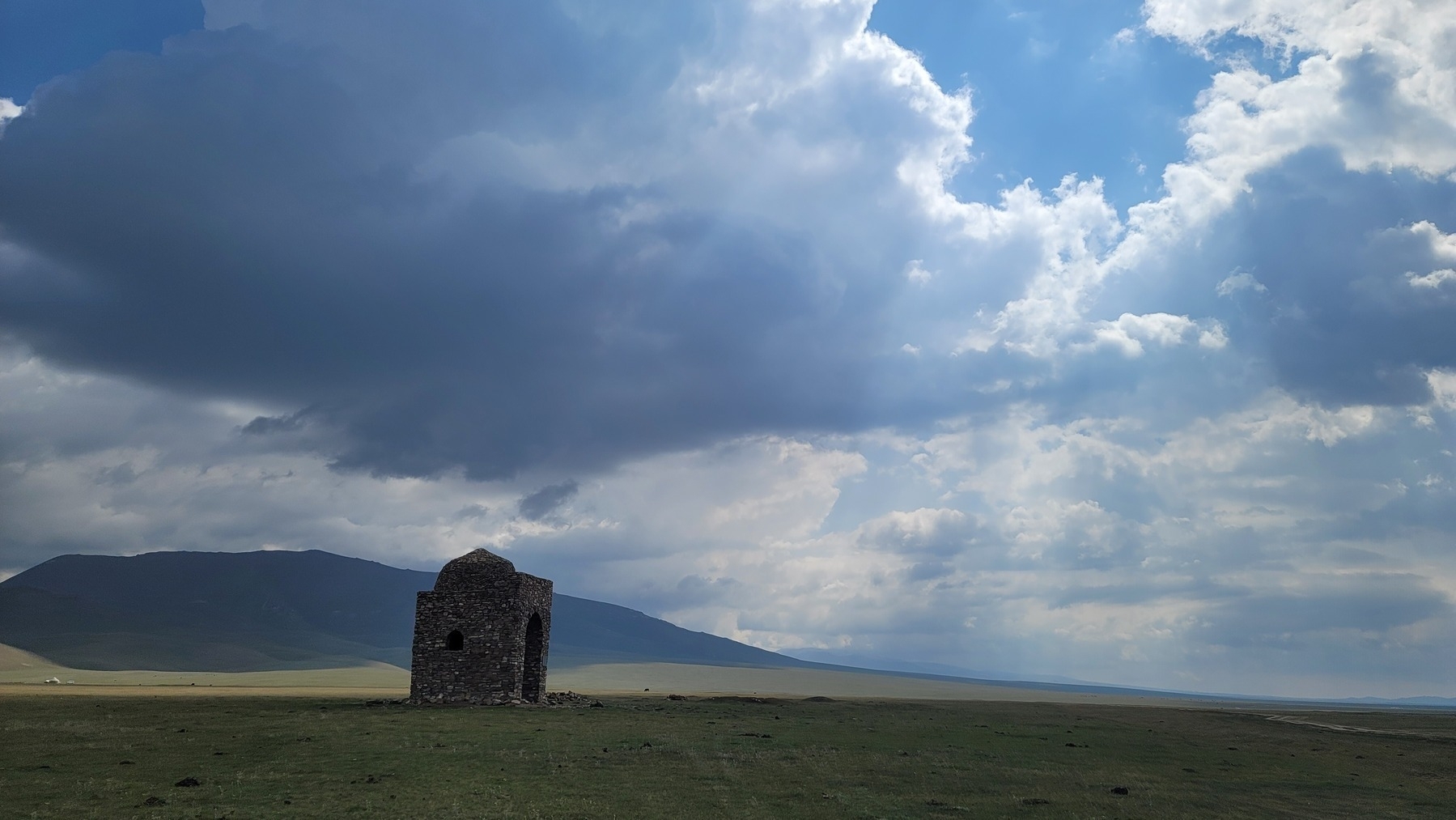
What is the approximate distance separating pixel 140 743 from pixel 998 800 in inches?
1058

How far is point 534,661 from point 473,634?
579cm

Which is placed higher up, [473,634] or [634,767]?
[473,634]

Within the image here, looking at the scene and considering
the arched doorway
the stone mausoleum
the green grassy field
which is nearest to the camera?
the green grassy field

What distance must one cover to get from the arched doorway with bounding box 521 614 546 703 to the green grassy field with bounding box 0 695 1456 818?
7.80 metres

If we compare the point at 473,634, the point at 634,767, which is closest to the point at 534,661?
the point at 473,634

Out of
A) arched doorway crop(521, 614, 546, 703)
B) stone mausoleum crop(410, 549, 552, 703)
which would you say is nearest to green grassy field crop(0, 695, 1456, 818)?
stone mausoleum crop(410, 549, 552, 703)

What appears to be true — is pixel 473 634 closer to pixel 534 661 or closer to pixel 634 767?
pixel 534 661

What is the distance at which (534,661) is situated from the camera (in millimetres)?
56625

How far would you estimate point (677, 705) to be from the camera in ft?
197

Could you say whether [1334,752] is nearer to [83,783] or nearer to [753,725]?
[753,725]

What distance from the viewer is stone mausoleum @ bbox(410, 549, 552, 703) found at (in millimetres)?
51469

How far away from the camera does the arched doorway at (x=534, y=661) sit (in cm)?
5625

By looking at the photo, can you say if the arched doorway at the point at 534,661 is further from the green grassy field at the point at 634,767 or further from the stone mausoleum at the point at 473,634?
the green grassy field at the point at 634,767

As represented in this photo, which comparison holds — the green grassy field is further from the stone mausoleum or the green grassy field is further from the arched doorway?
the arched doorway
